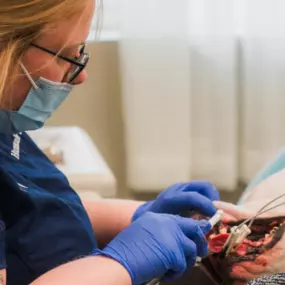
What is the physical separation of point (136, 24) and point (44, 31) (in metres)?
1.18

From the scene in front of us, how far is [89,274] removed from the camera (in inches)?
31.8

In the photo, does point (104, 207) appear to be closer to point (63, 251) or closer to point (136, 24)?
point (63, 251)

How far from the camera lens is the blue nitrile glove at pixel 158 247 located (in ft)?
2.80

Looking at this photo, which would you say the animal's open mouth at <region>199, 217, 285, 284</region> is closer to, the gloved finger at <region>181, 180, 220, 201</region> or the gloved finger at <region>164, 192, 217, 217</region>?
the gloved finger at <region>164, 192, 217, 217</region>

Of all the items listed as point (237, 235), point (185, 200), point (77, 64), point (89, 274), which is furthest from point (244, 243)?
point (77, 64)

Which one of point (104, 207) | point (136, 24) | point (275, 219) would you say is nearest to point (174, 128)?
point (136, 24)

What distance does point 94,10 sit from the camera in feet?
3.01

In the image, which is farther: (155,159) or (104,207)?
(155,159)

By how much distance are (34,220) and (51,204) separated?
4 centimetres

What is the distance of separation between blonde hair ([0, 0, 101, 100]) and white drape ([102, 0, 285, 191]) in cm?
117

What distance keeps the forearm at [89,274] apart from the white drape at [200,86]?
49.2 inches

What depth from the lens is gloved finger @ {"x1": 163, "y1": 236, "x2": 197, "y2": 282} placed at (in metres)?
0.89

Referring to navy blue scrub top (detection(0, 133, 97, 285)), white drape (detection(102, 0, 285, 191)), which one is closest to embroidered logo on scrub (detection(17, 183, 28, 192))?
navy blue scrub top (detection(0, 133, 97, 285))

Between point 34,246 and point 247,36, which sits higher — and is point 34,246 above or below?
below
